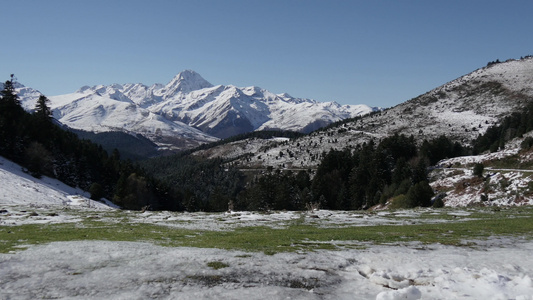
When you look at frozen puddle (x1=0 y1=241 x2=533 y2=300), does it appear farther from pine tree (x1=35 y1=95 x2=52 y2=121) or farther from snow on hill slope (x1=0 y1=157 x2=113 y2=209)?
pine tree (x1=35 y1=95 x2=52 y2=121)

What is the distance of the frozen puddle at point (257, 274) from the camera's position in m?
11.3

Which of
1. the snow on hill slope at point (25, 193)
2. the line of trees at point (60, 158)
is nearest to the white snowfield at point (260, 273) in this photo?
the snow on hill slope at point (25, 193)

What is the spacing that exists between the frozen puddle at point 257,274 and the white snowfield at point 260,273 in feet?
0.11

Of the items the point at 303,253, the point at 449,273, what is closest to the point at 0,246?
the point at 303,253

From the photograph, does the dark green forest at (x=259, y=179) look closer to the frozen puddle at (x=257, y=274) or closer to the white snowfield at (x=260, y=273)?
the white snowfield at (x=260, y=273)

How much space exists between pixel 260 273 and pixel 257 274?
6.5 inches

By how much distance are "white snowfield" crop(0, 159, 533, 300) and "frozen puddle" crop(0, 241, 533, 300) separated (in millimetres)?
33

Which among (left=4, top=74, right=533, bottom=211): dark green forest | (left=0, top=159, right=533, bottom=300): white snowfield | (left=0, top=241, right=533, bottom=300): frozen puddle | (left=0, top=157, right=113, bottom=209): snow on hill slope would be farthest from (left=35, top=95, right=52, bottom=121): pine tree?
(left=0, top=241, right=533, bottom=300): frozen puddle

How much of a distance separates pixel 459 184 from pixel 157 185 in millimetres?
111592

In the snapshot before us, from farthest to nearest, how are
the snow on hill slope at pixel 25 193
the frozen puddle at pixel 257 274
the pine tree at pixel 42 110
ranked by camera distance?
the pine tree at pixel 42 110, the snow on hill slope at pixel 25 193, the frozen puddle at pixel 257 274

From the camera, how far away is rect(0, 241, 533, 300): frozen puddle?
37.2 feet

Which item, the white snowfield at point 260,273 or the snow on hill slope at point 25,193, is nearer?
the white snowfield at point 260,273

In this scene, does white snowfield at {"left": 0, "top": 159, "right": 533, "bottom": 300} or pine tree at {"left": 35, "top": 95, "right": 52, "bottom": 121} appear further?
pine tree at {"left": 35, "top": 95, "right": 52, "bottom": 121}

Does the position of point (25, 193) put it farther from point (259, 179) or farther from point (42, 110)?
point (259, 179)
